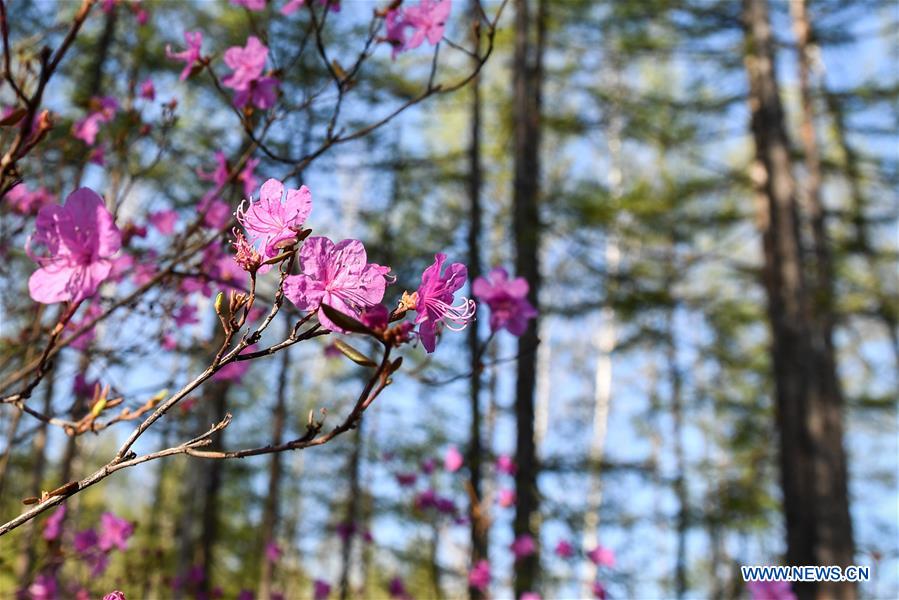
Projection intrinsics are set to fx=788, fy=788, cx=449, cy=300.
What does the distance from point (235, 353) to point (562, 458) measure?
5.87m

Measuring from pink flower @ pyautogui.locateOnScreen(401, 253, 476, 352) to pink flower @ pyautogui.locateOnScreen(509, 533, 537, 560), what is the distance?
406cm

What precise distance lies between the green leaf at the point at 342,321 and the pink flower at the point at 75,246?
1.02 ft

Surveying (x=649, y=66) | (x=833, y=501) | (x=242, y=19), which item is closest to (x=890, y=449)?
(x=649, y=66)

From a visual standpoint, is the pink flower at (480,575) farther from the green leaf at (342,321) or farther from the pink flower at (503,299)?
the green leaf at (342,321)

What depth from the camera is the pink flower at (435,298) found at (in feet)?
4.10

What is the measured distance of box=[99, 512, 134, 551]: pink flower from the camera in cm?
376

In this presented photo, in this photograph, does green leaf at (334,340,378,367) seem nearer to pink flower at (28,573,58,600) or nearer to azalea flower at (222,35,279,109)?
azalea flower at (222,35,279,109)

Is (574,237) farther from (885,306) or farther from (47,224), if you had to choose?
(47,224)

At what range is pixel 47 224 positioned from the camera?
1098 mm

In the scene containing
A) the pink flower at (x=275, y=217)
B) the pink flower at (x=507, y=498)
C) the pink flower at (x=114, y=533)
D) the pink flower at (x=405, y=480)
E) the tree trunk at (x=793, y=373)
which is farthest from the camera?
the pink flower at (x=405, y=480)

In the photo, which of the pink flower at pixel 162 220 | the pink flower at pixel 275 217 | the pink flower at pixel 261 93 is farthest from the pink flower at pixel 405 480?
the pink flower at pixel 275 217

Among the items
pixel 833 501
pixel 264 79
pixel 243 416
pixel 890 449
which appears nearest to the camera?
pixel 264 79

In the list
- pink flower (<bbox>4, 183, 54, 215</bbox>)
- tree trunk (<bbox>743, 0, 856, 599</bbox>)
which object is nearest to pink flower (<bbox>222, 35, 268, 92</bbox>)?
pink flower (<bbox>4, 183, 54, 215</bbox>)

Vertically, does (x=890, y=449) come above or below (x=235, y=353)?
above
